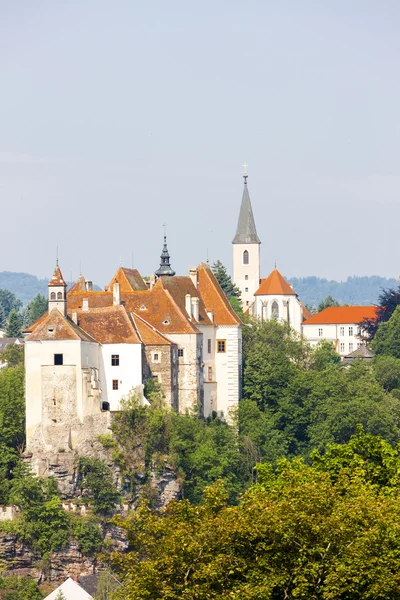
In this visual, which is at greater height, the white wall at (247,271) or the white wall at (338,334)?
the white wall at (247,271)

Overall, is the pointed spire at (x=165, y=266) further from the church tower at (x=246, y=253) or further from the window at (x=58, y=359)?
the church tower at (x=246, y=253)

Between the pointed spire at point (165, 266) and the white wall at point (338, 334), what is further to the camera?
the white wall at point (338, 334)

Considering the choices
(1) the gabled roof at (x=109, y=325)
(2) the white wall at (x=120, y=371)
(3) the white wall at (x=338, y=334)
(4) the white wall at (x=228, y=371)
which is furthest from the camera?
→ (3) the white wall at (x=338, y=334)

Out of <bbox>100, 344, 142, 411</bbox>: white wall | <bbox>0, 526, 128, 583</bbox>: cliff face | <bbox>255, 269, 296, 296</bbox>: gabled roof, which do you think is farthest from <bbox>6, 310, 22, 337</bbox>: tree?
<bbox>0, 526, 128, 583</bbox>: cliff face

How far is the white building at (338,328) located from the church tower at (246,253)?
21.4 feet

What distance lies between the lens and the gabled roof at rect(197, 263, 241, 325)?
97.6 m

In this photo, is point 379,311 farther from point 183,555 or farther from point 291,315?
point 183,555

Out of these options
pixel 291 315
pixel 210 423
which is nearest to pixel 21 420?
pixel 210 423

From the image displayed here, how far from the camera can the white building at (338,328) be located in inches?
6678

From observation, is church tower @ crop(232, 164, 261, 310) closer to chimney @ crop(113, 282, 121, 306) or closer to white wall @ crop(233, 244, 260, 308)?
white wall @ crop(233, 244, 260, 308)

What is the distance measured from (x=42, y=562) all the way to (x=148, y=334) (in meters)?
12.5

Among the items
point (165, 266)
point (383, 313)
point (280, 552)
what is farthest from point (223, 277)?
point (280, 552)

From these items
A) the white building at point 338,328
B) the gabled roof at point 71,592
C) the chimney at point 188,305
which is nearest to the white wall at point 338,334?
the white building at point 338,328

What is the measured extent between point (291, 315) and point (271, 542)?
116 m
